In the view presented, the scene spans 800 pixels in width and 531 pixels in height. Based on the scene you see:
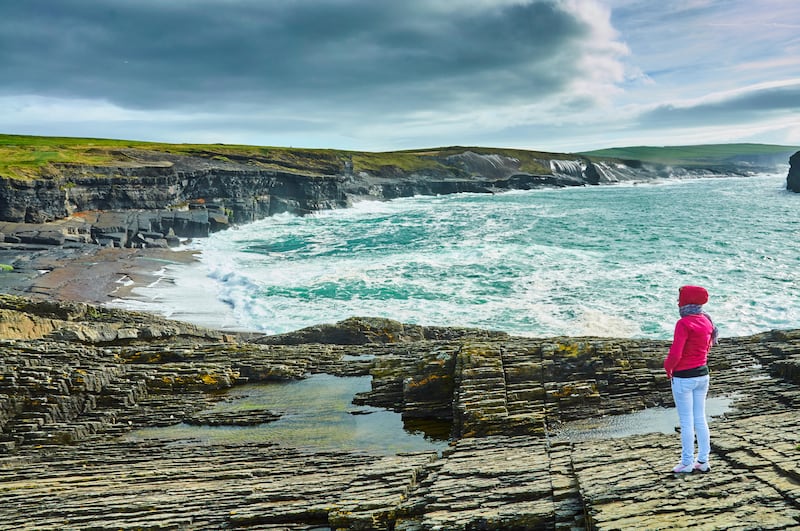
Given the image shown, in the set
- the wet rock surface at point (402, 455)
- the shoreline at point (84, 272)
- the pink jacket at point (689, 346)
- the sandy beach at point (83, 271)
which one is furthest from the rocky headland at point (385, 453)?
the sandy beach at point (83, 271)

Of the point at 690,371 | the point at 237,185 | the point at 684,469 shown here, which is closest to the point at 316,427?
the point at 684,469

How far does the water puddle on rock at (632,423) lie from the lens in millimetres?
12195

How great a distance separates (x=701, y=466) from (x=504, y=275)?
33.3 m

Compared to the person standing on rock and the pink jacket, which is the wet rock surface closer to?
the person standing on rock

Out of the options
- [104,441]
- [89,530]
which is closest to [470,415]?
[89,530]

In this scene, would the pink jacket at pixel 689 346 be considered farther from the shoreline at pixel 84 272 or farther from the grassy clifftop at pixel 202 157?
the grassy clifftop at pixel 202 157

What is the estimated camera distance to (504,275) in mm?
40719

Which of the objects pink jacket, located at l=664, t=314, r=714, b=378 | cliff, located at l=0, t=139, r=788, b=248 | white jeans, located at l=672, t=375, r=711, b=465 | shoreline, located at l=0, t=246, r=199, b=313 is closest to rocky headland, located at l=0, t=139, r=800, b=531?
white jeans, located at l=672, t=375, r=711, b=465

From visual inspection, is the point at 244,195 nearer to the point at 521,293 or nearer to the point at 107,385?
the point at 521,293

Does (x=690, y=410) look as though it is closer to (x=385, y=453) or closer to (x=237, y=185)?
(x=385, y=453)

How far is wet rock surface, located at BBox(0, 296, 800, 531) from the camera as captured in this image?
7.53 meters

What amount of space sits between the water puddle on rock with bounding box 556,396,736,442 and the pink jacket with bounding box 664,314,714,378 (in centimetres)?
447

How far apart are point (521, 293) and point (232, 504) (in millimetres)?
27807

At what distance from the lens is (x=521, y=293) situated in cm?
3506
